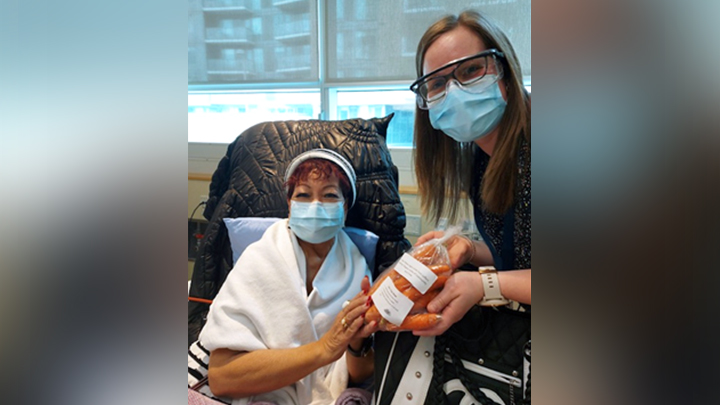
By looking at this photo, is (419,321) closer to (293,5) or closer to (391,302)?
(391,302)

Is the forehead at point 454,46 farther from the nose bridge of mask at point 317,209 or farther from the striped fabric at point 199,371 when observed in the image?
the striped fabric at point 199,371

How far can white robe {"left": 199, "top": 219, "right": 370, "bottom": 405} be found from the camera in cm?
73

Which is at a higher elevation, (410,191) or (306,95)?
(306,95)

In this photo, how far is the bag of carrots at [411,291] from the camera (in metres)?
0.59

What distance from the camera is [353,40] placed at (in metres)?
0.79

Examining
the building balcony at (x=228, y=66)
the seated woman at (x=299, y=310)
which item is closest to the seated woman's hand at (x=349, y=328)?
the seated woman at (x=299, y=310)

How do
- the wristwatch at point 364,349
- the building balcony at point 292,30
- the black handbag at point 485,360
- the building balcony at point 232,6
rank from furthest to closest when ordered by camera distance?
the building balcony at point 232,6 < the building balcony at point 292,30 < the wristwatch at point 364,349 < the black handbag at point 485,360

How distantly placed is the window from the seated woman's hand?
1.13ft

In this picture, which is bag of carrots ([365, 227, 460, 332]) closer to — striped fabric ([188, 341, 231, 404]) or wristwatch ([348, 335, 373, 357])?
wristwatch ([348, 335, 373, 357])

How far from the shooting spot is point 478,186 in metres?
0.71

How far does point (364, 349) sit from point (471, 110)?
42cm
